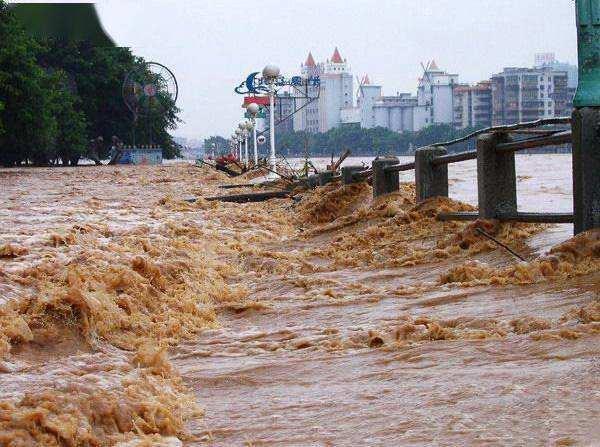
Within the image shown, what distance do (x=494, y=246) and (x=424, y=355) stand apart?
395cm

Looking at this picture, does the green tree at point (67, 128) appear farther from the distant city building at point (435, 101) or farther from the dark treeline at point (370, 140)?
the distant city building at point (435, 101)

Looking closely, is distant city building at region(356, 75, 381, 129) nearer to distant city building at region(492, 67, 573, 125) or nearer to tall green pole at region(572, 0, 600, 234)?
distant city building at region(492, 67, 573, 125)

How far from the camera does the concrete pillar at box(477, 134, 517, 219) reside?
889 centimetres

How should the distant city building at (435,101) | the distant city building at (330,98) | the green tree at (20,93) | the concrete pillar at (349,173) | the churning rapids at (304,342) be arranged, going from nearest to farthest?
the churning rapids at (304,342)
the concrete pillar at (349,173)
the green tree at (20,93)
the distant city building at (435,101)
the distant city building at (330,98)

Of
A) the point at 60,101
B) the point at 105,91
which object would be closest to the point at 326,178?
the point at 60,101

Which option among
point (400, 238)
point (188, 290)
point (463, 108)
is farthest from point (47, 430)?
point (463, 108)

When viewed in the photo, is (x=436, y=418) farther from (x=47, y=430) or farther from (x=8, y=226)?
(x=8, y=226)

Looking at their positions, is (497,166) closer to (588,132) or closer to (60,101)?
(588,132)

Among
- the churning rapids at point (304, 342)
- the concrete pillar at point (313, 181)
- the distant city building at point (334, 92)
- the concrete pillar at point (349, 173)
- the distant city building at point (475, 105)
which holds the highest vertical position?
the distant city building at point (334, 92)

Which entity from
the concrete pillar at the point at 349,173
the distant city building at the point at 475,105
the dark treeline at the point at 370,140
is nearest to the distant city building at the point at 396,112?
the dark treeline at the point at 370,140

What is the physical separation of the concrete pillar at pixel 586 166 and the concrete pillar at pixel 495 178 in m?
1.69

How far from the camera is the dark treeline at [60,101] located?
161 feet

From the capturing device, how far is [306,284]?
7.63 meters

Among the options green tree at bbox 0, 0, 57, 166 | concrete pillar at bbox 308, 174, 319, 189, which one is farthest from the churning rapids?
green tree at bbox 0, 0, 57, 166
